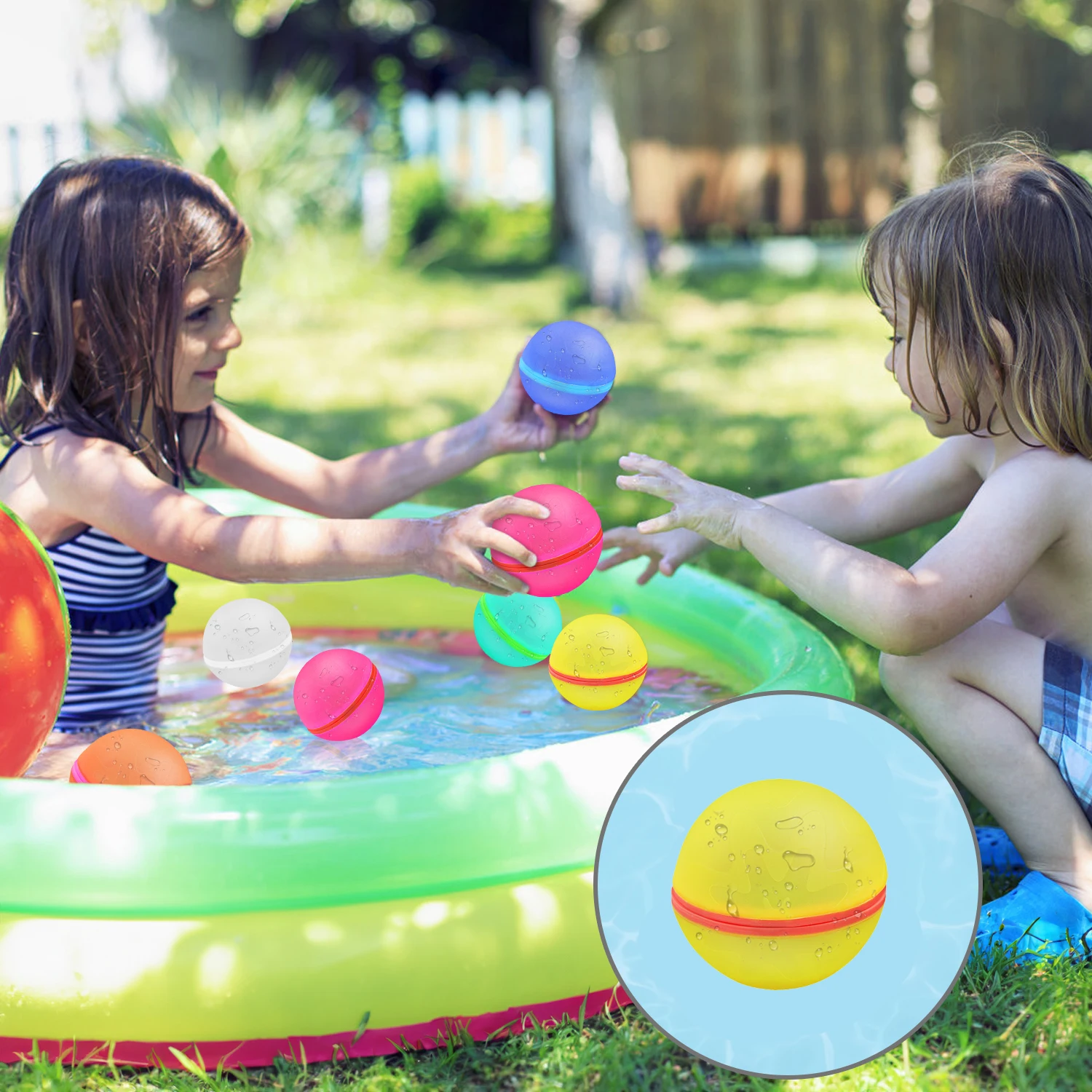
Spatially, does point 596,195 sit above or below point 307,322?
above

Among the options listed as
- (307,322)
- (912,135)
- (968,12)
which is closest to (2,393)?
(307,322)

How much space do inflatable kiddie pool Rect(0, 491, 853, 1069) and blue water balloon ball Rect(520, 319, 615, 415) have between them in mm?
883

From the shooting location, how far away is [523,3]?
1611cm

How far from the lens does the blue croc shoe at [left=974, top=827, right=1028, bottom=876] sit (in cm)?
221

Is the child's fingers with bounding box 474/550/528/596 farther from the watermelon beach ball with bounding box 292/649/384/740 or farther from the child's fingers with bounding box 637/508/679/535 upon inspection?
the watermelon beach ball with bounding box 292/649/384/740

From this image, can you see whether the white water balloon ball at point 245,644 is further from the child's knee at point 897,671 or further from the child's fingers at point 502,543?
the child's knee at point 897,671

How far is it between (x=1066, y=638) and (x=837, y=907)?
0.77 metres

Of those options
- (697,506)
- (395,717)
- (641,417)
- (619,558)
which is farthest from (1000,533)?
(641,417)

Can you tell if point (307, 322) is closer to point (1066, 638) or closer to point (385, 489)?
point (385, 489)

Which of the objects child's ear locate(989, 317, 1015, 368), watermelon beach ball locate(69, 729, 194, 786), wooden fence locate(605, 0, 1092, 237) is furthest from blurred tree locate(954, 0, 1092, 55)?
watermelon beach ball locate(69, 729, 194, 786)

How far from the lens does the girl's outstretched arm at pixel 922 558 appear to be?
189 centimetres

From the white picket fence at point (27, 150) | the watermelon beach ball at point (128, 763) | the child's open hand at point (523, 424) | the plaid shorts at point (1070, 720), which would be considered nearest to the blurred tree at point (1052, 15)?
the white picket fence at point (27, 150)

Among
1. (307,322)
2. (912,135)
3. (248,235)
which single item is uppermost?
(248,235)

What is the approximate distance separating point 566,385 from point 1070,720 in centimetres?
107
